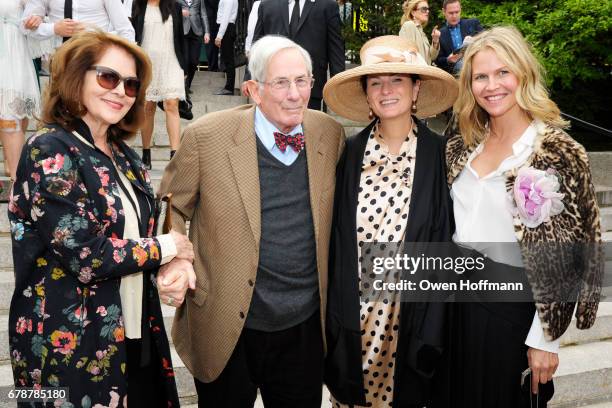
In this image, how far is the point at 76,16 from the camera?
5164 mm

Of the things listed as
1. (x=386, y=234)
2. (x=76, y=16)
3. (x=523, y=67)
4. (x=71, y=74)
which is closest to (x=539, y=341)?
(x=386, y=234)

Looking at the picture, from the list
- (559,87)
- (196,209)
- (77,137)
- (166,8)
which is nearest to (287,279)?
(196,209)

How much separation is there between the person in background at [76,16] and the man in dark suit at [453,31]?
157 inches

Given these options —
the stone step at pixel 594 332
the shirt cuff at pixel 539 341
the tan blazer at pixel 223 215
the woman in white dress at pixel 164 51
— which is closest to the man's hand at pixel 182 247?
the tan blazer at pixel 223 215

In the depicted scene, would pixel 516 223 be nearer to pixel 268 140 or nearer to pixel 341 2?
pixel 268 140

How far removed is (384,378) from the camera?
2975mm

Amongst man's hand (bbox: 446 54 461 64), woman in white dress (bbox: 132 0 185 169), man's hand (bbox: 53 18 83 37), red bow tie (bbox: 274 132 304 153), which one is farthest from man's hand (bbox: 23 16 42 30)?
man's hand (bbox: 446 54 461 64)

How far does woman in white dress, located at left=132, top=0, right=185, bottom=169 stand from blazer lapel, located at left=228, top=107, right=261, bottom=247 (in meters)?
3.62

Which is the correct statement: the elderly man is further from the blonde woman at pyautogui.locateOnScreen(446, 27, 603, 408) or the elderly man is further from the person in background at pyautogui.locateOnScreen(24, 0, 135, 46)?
the person in background at pyautogui.locateOnScreen(24, 0, 135, 46)

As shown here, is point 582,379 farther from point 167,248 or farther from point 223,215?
point 167,248

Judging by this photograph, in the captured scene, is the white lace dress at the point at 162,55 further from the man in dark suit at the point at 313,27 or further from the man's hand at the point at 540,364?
the man's hand at the point at 540,364

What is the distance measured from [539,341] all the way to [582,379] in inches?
88.1

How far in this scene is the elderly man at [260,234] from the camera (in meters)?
2.79

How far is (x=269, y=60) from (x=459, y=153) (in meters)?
0.99
